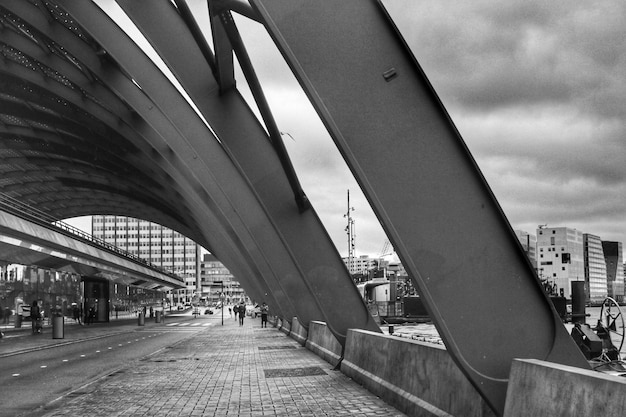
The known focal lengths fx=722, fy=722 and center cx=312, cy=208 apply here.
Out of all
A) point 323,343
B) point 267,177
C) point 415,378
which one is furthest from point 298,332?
point 415,378

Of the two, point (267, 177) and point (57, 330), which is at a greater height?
point (267, 177)

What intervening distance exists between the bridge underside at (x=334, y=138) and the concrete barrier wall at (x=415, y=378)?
1.08 m

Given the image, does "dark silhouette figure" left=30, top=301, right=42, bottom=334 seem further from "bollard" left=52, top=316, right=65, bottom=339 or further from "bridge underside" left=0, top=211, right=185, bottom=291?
"bollard" left=52, top=316, right=65, bottom=339

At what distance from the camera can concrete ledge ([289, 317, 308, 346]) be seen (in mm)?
24284

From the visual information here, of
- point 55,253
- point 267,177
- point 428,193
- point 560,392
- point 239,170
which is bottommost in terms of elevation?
point 560,392

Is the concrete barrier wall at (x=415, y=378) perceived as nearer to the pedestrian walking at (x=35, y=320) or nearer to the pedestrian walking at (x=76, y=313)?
the pedestrian walking at (x=35, y=320)

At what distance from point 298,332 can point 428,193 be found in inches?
869

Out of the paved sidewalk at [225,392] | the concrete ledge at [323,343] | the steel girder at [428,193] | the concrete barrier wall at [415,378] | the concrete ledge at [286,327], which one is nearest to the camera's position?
the steel girder at [428,193]

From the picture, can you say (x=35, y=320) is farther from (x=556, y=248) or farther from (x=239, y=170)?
(x=556, y=248)

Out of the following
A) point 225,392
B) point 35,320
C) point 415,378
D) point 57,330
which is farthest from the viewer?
point 35,320

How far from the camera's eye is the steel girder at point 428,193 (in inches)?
241

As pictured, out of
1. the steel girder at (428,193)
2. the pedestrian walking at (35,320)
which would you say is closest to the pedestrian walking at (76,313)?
the pedestrian walking at (35,320)

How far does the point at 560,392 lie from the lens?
494 centimetres

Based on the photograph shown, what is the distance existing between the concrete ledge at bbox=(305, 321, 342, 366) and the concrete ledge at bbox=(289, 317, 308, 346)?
75.1 inches
